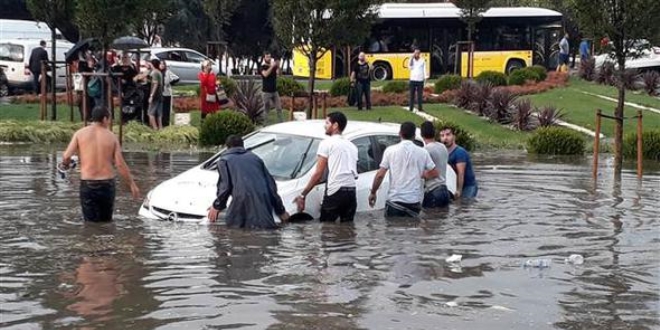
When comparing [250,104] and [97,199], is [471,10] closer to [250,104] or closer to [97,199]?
[250,104]

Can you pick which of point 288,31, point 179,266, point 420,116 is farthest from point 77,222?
point 420,116

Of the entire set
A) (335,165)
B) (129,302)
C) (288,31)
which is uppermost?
(288,31)

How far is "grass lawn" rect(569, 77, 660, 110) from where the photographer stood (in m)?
34.7

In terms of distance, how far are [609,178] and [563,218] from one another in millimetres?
5231

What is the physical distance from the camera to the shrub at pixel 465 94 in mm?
31047

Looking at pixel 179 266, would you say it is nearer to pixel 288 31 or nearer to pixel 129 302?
pixel 129 302

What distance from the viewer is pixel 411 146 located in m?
13.6

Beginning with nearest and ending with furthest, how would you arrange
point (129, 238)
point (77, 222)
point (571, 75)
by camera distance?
point (129, 238)
point (77, 222)
point (571, 75)

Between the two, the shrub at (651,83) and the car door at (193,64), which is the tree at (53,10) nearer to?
the car door at (193,64)

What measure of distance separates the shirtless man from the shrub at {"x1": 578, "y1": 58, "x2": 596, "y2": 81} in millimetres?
31855

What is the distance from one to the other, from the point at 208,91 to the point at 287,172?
511 inches

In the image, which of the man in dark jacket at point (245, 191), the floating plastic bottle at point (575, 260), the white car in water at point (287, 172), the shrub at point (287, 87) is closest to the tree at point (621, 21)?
the white car in water at point (287, 172)

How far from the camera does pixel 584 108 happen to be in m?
32.4

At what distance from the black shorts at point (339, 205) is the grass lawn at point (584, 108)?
597 inches
